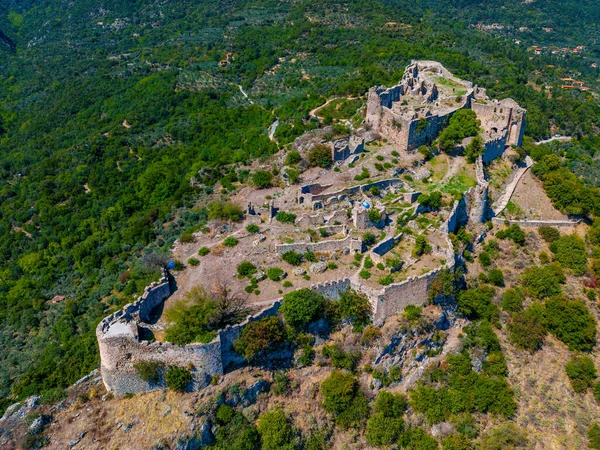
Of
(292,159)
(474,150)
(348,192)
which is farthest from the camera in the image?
(474,150)

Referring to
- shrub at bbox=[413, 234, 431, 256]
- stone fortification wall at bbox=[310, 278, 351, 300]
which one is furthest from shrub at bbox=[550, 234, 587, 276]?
stone fortification wall at bbox=[310, 278, 351, 300]

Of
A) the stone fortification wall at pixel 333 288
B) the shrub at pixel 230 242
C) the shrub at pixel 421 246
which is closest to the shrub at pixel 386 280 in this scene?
the stone fortification wall at pixel 333 288

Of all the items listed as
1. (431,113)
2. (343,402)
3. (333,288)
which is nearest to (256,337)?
(333,288)

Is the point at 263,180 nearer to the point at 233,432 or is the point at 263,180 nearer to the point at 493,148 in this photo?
the point at 493,148

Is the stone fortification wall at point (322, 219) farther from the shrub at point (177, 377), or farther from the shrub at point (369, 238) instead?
the shrub at point (177, 377)

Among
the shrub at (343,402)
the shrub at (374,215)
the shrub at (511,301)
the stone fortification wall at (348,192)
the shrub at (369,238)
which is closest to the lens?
the shrub at (343,402)

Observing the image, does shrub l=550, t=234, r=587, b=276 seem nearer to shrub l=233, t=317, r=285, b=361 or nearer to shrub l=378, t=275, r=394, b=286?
shrub l=378, t=275, r=394, b=286
